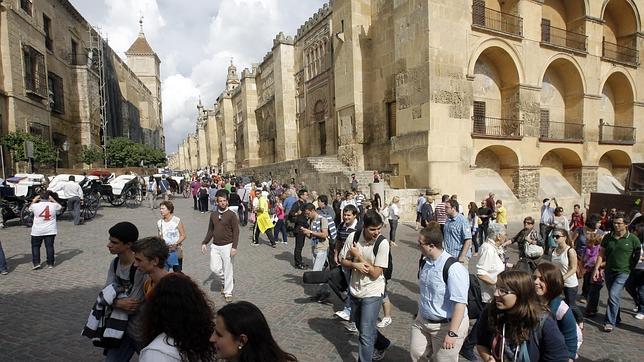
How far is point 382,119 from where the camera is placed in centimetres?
1798

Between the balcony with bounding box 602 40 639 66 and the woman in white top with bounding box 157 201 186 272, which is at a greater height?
the balcony with bounding box 602 40 639 66

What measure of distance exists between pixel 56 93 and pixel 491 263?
2847cm

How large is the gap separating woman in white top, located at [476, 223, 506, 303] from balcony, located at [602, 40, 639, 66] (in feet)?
78.9

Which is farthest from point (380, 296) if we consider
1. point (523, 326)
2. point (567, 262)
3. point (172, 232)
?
point (172, 232)

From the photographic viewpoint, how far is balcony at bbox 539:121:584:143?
63.1 ft

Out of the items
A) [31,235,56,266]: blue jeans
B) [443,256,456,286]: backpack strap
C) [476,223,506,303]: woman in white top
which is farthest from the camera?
→ [31,235,56,266]: blue jeans

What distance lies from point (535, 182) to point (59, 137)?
29.8 metres

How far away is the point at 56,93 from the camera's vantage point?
2298cm

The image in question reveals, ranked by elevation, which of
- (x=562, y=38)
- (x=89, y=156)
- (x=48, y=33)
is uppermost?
(x=48, y=33)

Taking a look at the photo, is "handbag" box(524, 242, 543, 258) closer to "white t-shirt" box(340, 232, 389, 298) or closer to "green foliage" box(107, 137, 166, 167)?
"white t-shirt" box(340, 232, 389, 298)

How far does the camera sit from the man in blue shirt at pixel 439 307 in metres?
2.74

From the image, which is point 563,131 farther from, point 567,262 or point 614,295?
point 567,262

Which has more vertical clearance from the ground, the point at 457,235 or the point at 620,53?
the point at 620,53

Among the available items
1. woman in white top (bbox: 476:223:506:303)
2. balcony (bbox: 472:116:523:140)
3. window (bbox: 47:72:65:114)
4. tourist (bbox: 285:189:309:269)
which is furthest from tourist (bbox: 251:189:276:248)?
window (bbox: 47:72:65:114)
